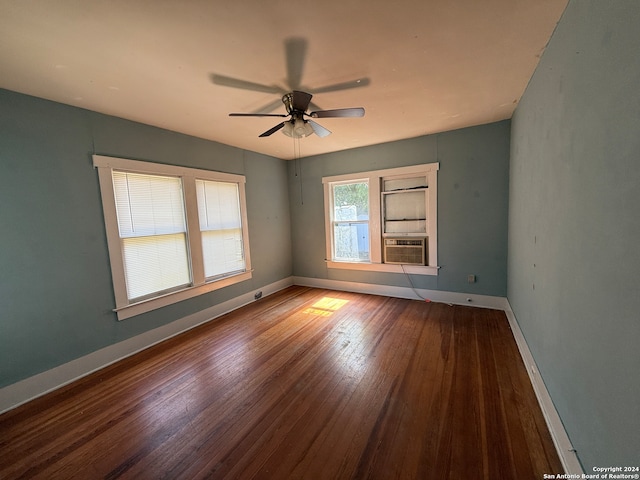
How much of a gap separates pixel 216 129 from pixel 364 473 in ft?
12.5

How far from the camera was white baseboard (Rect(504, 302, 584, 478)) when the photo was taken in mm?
1356

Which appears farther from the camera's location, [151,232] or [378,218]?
[378,218]

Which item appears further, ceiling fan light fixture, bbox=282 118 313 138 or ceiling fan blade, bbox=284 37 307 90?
ceiling fan light fixture, bbox=282 118 313 138

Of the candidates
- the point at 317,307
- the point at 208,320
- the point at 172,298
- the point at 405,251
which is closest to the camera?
the point at 172,298

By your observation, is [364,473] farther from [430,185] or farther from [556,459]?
[430,185]

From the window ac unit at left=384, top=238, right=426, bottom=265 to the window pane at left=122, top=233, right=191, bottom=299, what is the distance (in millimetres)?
3278

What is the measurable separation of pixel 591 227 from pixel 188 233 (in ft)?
12.8

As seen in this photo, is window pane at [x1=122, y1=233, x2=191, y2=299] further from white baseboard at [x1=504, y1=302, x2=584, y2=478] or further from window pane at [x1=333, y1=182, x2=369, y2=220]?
white baseboard at [x1=504, y1=302, x2=584, y2=478]

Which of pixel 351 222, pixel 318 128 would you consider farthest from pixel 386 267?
pixel 318 128

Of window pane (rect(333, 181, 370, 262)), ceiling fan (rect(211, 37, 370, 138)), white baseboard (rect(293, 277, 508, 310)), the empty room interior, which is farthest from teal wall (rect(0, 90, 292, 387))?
window pane (rect(333, 181, 370, 262))

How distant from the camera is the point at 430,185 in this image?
4004mm

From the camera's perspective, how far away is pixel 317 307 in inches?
164

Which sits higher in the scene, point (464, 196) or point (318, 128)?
point (318, 128)

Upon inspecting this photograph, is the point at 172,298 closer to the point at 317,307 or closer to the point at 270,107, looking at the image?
the point at 317,307
